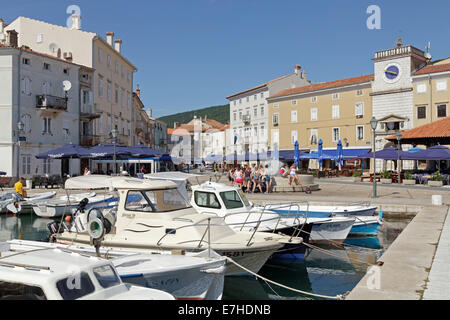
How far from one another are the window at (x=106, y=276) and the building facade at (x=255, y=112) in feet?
184

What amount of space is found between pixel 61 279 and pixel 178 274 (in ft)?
8.12

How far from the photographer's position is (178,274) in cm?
738

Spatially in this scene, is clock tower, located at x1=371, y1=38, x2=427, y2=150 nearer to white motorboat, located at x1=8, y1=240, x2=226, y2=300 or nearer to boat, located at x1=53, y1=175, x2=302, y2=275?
boat, located at x1=53, y1=175, x2=302, y2=275

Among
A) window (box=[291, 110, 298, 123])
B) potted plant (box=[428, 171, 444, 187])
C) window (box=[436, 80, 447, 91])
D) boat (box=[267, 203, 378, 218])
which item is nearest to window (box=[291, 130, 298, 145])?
window (box=[291, 110, 298, 123])

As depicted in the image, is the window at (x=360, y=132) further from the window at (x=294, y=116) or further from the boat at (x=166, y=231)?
the boat at (x=166, y=231)

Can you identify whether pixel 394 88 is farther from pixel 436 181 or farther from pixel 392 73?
pixel 436 181

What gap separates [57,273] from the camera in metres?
5.38

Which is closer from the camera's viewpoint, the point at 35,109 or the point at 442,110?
the point at 35,109

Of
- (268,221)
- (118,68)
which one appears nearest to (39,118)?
(118,68)

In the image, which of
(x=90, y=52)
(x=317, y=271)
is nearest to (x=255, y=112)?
(x=90, y=52)

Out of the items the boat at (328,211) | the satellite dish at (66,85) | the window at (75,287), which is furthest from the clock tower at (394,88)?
the window at (75,287)

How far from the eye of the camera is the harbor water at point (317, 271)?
9.95 metres

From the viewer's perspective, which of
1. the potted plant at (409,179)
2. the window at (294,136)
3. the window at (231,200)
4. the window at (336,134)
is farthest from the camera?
the window at (294,136)

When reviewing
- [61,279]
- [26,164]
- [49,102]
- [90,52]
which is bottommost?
[61,279]
